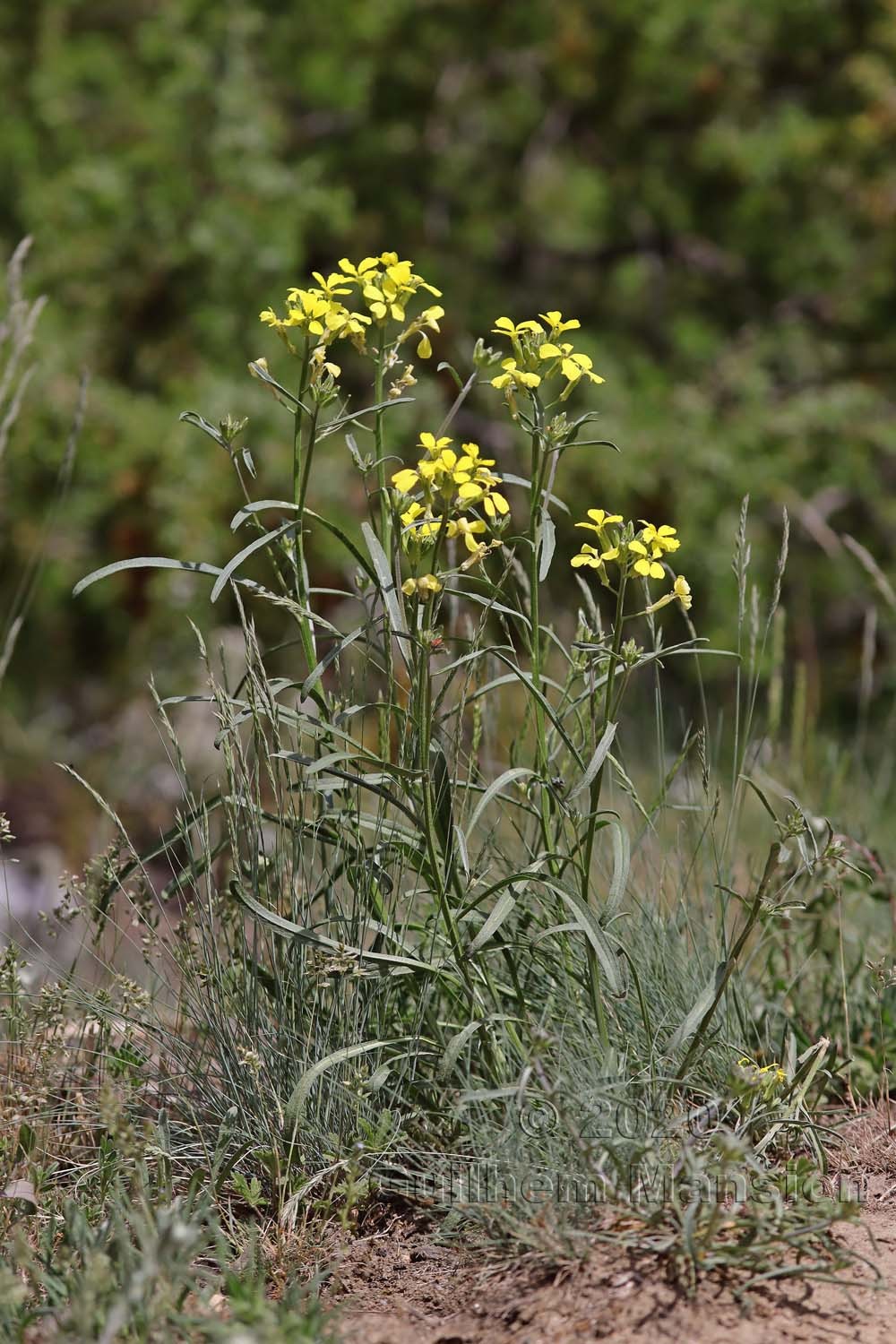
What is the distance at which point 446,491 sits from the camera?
164 cm

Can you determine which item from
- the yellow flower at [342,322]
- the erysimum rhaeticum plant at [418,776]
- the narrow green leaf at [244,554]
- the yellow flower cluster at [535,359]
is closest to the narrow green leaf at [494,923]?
the erysimum rhaeticum plant at [418,776]

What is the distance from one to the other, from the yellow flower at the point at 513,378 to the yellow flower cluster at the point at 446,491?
3.4 inches

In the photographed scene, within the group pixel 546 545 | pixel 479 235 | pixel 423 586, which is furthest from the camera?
pixel 479 235

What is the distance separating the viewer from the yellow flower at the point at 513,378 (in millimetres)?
1664

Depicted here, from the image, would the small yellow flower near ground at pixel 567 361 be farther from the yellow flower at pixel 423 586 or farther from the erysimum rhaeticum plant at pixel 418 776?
the yellow flower at pixel 423 586

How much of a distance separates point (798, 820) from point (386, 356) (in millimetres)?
756

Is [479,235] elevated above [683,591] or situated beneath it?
elevated above

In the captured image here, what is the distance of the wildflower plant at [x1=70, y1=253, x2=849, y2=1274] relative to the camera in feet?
5.52

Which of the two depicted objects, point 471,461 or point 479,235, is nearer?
point 471,461

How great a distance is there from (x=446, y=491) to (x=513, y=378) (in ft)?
0.56

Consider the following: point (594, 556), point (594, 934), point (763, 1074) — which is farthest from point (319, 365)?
point (763, 1074)

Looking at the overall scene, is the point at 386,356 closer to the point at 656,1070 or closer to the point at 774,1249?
the point at 656,1070

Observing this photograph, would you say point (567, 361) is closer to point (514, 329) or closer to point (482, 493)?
point (514, 329)

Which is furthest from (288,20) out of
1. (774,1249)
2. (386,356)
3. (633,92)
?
(774,1249)
